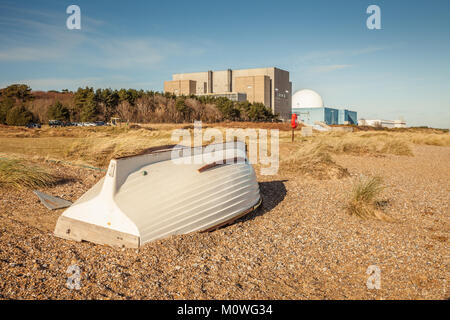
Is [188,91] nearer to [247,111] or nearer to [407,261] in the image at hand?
[247,111]

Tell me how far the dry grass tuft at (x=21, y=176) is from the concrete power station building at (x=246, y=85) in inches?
3158

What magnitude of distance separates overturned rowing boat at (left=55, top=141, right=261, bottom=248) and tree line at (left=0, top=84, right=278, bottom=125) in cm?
3367

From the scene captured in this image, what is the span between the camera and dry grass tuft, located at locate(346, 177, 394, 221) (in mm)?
5961

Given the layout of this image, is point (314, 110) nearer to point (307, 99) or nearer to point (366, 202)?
point (307, 99)

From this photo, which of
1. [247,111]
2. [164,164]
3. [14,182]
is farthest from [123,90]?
[164,164]

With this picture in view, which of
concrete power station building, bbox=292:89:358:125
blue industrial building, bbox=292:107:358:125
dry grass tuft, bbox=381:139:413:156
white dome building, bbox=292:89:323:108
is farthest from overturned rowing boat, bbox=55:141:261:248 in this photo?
white dome building, bbox=292:89:323:108

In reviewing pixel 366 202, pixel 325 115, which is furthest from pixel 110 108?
pixel 325 115

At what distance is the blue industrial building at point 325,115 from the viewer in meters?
84.3

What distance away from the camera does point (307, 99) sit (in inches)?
3593

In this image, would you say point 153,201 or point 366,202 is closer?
point 153,201

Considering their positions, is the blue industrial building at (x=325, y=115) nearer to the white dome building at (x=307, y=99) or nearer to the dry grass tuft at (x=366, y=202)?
the white dome building at (x=307, y=99)

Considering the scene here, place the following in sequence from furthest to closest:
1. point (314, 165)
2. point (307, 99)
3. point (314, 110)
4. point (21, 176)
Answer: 1. point (307, 99)
2. point (314, 110)
3. point (314, 165)
4. point (21, 176)

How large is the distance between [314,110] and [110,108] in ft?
186
